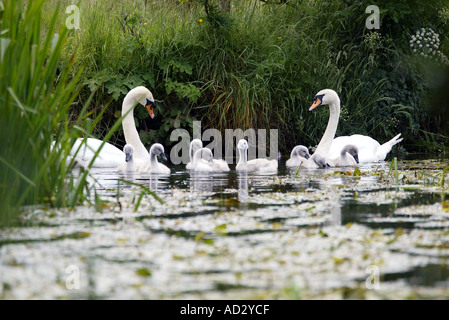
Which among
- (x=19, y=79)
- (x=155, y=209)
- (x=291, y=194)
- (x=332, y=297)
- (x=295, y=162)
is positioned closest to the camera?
(x=332, y=297)

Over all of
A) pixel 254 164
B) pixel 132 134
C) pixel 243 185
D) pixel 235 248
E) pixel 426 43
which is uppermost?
pixel 426 43

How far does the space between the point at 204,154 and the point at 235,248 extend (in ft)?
17.2

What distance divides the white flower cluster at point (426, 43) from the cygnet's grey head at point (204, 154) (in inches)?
193

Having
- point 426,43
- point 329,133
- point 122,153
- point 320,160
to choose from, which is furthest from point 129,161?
point 426,43

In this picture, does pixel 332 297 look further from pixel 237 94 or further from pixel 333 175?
pixel 237 94

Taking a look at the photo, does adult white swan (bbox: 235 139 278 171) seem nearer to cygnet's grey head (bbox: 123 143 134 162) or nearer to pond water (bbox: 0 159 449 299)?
cygnet's grey head (bbox: 123 143 134 162)

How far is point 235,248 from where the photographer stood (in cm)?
364

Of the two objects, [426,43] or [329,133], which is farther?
[426,43]

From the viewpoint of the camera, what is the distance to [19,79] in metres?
4.35

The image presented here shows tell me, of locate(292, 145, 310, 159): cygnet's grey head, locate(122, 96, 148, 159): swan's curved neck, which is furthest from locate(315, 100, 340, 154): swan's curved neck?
locate(122, 96, 148, 159): swan's curved neck

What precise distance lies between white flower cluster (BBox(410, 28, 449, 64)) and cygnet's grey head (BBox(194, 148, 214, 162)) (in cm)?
489

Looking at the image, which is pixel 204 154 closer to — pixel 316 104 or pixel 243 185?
pixel 243 185

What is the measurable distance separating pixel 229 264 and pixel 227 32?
25.6 feet

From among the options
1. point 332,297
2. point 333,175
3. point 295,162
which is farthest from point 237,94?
point 332,297
